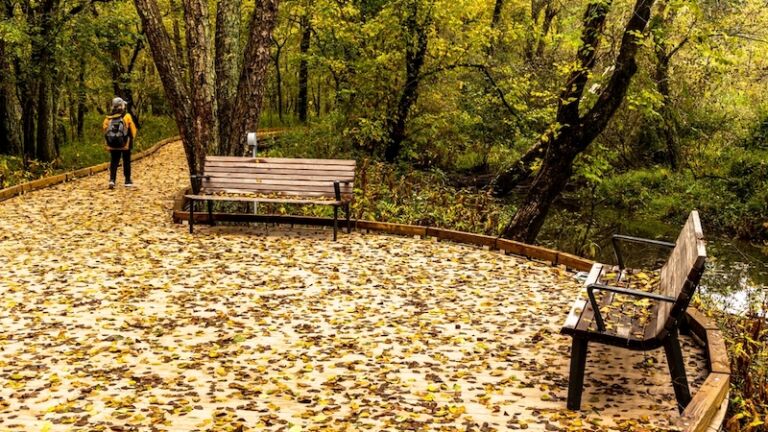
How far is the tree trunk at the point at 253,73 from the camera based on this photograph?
387 inches

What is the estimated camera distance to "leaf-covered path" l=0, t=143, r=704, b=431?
13.9ft

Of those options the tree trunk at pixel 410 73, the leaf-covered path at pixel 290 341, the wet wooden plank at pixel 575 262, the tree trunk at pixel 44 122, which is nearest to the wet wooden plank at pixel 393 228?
the leaf-covered path at pixel 290 341

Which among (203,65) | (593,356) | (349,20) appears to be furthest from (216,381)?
(349,20)

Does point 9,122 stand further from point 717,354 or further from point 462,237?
point 717,354

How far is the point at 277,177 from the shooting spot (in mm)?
9812

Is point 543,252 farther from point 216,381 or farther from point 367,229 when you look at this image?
point 216,381

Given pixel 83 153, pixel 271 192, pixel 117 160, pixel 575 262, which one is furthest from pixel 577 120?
pixel 83 153

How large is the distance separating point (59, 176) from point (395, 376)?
11531mm

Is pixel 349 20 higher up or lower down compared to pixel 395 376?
higher up

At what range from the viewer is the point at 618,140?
19.5 m

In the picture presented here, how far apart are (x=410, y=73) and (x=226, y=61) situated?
18.1 ft

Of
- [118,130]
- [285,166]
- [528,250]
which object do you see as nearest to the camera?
[528,250]

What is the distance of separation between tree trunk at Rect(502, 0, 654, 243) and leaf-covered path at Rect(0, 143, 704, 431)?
1611 mm

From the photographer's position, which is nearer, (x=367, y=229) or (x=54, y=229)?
(x=54, y=229)
